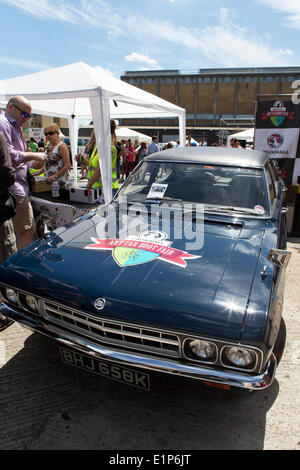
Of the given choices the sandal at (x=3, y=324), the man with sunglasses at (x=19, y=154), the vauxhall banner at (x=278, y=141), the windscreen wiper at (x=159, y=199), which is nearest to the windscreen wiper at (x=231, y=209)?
the windscreen wiper at (x=159, y=199)

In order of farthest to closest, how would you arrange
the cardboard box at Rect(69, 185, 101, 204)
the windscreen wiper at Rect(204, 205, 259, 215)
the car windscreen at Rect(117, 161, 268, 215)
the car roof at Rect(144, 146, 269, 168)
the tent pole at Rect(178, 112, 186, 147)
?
the tent pole at Rect(178, 112, 186, 147), the cardboard box at Rect(69, 185, 101, 204), the car roof at Rect(144, 146, 269, 168), the car windscreen at Rect(117, 161, 268, 215), the windscreen wiper at Rect(204, 205, 259, 215)

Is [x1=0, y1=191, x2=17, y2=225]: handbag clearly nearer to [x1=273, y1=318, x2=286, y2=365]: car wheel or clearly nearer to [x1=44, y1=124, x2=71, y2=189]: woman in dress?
[x1=44, y1=124, x2=71, y2=189]: woman in dress

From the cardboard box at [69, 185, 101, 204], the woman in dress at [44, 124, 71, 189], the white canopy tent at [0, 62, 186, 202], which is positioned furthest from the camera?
the white canopy tent at [0, 62, 186, 202]

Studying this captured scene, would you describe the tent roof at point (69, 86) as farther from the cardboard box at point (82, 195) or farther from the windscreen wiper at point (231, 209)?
the windscreen wiper at point (231, 209)

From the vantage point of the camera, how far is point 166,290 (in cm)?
181

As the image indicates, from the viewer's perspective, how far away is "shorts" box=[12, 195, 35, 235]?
3.42 metres

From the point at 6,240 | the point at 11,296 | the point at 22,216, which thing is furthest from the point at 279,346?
the point at 22,216

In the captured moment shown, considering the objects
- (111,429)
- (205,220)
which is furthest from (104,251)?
(111,429)

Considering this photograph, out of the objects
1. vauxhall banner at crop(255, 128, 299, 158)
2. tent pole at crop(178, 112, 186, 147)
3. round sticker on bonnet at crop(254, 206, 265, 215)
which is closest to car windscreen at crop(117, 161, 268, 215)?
round sticker on bonnet at crop(254, 206, 265, 215)

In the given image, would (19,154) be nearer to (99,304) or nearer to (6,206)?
(6,206)

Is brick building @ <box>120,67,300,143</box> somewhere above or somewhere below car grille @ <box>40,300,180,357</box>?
above

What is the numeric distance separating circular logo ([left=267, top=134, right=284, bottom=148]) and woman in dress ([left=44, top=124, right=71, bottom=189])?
4.50 m

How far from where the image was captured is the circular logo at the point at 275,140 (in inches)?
261
